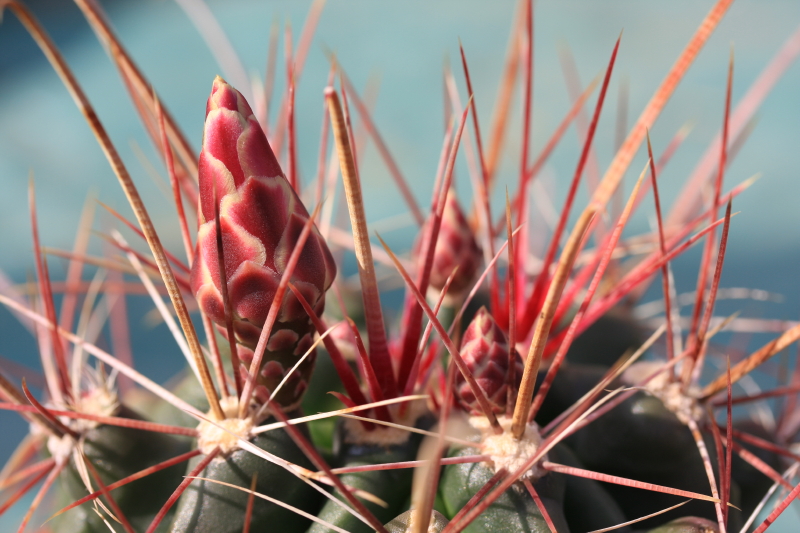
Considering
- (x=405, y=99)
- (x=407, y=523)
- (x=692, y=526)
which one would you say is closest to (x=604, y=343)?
(x=692, y=526)

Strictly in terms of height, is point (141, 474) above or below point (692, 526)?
above

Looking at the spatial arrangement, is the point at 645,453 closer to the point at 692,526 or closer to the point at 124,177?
the point at 692,526

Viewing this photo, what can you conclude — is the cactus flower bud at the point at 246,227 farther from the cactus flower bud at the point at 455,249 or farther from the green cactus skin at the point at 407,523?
the cactus flower bud at the point at 455,249

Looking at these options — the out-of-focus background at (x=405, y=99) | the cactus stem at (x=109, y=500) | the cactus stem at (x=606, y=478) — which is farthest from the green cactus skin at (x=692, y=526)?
the out-of-focus background at (x=405, y=99)

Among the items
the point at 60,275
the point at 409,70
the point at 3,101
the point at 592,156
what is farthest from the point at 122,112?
the point at 592,156

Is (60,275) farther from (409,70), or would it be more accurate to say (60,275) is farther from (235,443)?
(235,443)

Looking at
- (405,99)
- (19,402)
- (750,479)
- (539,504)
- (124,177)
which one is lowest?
(750,479)

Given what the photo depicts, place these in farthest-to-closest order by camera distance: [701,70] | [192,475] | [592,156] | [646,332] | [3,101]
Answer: [3,101] < [701,70] < [592,156] < [646,332] < [192,475]
